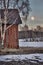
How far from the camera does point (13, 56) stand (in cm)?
202

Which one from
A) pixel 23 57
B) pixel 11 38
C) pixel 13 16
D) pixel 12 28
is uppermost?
pixel 13 16

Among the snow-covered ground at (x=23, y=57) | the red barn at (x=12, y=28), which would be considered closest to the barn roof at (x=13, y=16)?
the red barn at (x=12, y=28)

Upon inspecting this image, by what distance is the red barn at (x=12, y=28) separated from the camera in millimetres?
2033

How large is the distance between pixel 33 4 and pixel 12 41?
20.9 inches

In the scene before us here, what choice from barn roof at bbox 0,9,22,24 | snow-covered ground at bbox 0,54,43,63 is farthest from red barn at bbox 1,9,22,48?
snow-covered ground at bbox 0,54,43,63

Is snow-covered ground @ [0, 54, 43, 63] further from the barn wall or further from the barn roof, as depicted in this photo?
the barn roof

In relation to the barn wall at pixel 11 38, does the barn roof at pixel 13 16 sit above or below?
above

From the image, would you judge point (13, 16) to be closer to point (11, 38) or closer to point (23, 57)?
point (11, 38)

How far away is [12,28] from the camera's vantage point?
2.02 m

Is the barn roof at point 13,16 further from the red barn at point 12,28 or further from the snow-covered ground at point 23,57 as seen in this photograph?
the snow-covered ground at point 23,57

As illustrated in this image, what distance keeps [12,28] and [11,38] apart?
129 mm

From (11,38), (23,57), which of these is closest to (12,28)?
(11,38)

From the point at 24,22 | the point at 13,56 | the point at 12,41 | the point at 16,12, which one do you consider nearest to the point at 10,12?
the point at 16,12

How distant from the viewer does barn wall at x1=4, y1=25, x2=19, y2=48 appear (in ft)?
6.67
